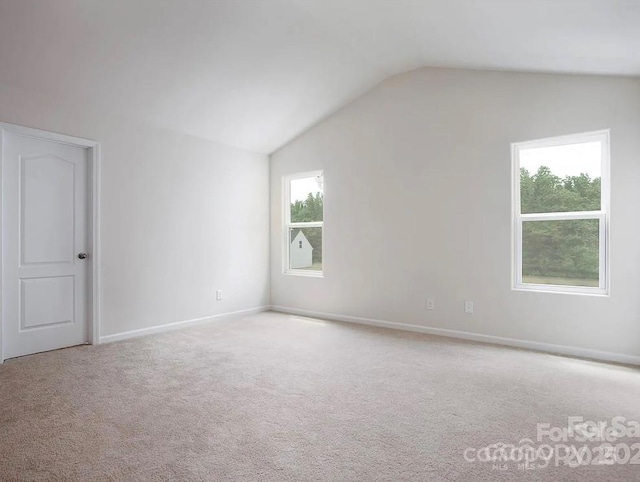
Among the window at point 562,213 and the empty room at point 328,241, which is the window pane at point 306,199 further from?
the window at point 562,213

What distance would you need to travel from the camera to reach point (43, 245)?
12.4 ft

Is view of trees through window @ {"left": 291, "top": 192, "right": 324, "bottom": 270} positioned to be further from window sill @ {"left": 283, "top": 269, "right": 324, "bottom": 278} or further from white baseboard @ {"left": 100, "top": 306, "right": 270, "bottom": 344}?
white baseboard @ {"left": 100, "top": 306, "right": 270, "bottom": 344}

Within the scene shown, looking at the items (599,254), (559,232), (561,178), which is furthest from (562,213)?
(599,254)

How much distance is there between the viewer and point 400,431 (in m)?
2.21

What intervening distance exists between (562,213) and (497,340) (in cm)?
143

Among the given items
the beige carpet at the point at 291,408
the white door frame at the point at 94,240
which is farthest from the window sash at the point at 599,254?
the white door frame at the point at 94,240

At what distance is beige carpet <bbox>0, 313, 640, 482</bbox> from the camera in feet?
6.13

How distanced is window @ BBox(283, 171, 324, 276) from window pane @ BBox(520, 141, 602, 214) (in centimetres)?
263

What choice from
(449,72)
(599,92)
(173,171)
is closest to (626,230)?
(599,92)

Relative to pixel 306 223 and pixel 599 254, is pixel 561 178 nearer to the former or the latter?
pixel 599 254

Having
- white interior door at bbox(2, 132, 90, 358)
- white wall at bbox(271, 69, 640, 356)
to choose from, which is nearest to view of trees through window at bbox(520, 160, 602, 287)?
white wall at bbox(271, 69, 640, 356)

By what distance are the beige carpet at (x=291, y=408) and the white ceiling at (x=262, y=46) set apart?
2.51 m

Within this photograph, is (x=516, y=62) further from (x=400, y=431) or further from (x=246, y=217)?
(x=246, y=217)

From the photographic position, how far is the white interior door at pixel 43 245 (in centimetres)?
356
